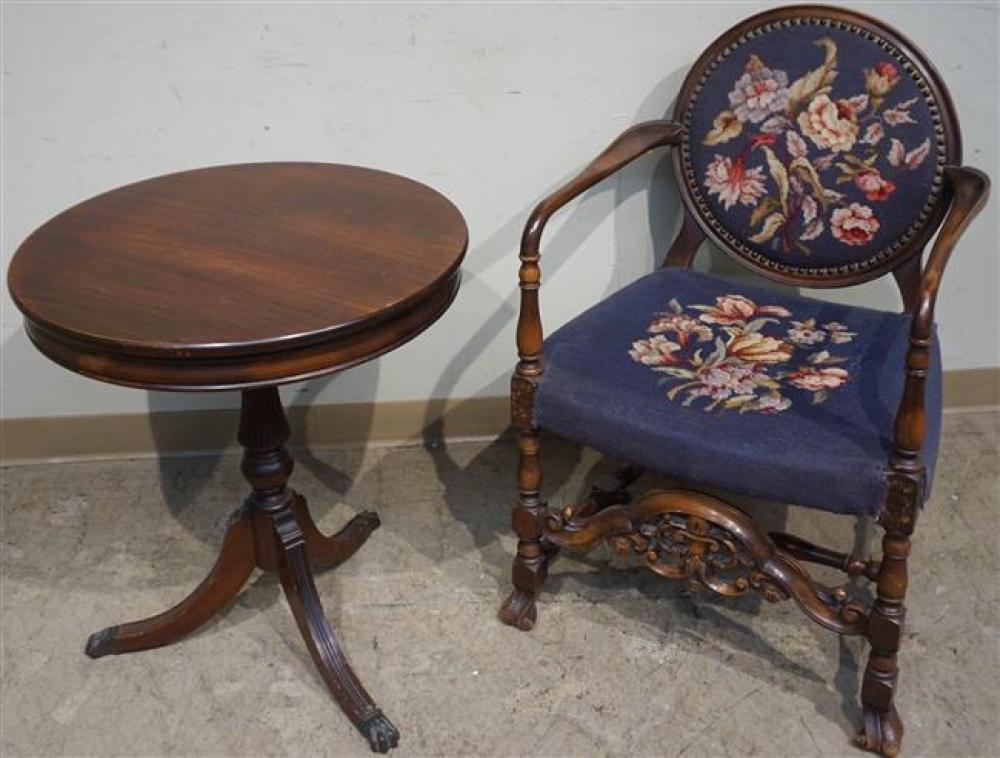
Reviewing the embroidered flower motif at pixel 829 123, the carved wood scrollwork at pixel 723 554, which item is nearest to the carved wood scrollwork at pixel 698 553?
the carved wood scrollwork at pixel 723 554

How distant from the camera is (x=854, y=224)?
189cm

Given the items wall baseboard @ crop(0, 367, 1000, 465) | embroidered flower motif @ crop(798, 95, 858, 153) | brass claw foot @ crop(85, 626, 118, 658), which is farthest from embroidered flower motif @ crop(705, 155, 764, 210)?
brass claw foot @ crop(85, 626, 118, 658)

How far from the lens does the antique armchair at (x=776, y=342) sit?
1.53 metres

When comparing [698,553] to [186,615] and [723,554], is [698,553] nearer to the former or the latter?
[723,554]

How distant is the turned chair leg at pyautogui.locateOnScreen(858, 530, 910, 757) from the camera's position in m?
1.56

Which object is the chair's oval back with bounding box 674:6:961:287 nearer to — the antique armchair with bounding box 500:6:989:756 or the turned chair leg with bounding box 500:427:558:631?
the antique armchair with bounding box 500:6:989:756

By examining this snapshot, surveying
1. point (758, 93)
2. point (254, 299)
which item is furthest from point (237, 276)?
point (758, 93)

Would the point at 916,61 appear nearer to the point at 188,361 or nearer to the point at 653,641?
the point at 653,641

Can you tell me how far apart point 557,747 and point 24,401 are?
1.46m

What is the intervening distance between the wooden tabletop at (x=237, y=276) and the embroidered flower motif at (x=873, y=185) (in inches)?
29.7

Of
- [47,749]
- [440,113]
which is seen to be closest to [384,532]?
[47,749]

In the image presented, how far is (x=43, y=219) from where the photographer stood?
2168 millimetres

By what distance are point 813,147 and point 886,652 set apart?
901 millimetres

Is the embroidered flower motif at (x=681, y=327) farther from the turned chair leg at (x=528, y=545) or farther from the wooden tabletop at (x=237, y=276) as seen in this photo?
the wooden tabletop at (x=237, y=276)
